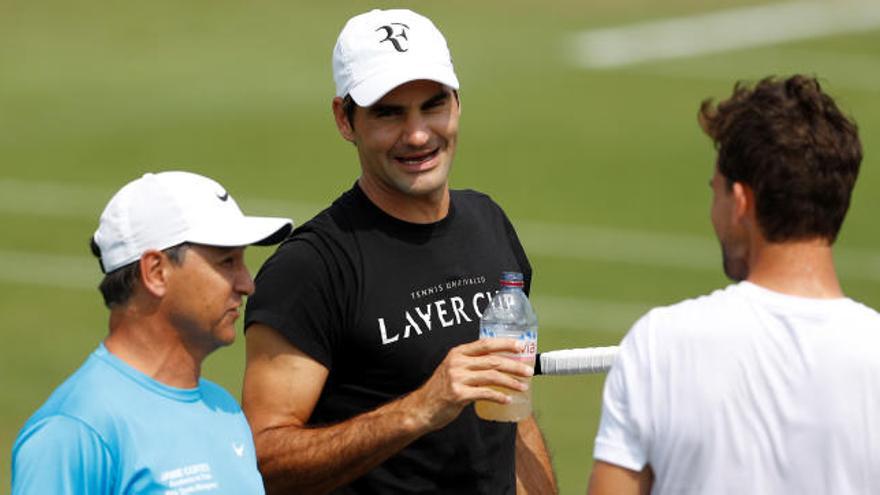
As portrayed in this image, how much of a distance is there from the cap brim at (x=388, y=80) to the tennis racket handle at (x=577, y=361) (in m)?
0.97

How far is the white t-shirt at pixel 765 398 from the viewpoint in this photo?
4.68 m

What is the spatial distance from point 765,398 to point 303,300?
182 cm

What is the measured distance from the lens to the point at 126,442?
522 centimetres

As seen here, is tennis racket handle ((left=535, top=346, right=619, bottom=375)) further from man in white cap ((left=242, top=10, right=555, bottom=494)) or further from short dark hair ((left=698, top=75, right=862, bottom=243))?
short dark hair ((left=698, top=75, right=862, bottom=243))

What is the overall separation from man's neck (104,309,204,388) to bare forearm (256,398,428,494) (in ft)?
2.01

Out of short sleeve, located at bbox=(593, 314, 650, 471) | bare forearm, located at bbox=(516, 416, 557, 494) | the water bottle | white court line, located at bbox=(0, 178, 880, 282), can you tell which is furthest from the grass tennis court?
short sleeve, located at bbox=(593, 314, 650, 471)

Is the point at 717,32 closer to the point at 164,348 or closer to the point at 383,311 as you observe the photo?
the point at 383,311

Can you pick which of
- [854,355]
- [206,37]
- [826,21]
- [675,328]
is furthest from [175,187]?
[826,21]

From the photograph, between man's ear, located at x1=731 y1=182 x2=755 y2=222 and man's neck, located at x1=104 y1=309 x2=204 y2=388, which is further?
man's neck, located at x1=104 y1=309 x2=204 y2=388

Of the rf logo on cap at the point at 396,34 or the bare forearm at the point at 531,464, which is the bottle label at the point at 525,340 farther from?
the rf logo on cap at the point at 396,34

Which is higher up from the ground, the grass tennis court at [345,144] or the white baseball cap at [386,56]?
the white baseball cap at [386,56]

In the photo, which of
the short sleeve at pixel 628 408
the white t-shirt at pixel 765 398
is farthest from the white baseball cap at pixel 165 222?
the white t-shirt at pixel 765 398

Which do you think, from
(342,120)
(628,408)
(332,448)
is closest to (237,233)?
(332,448)

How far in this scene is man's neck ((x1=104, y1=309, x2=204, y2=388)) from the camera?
5426 mm
